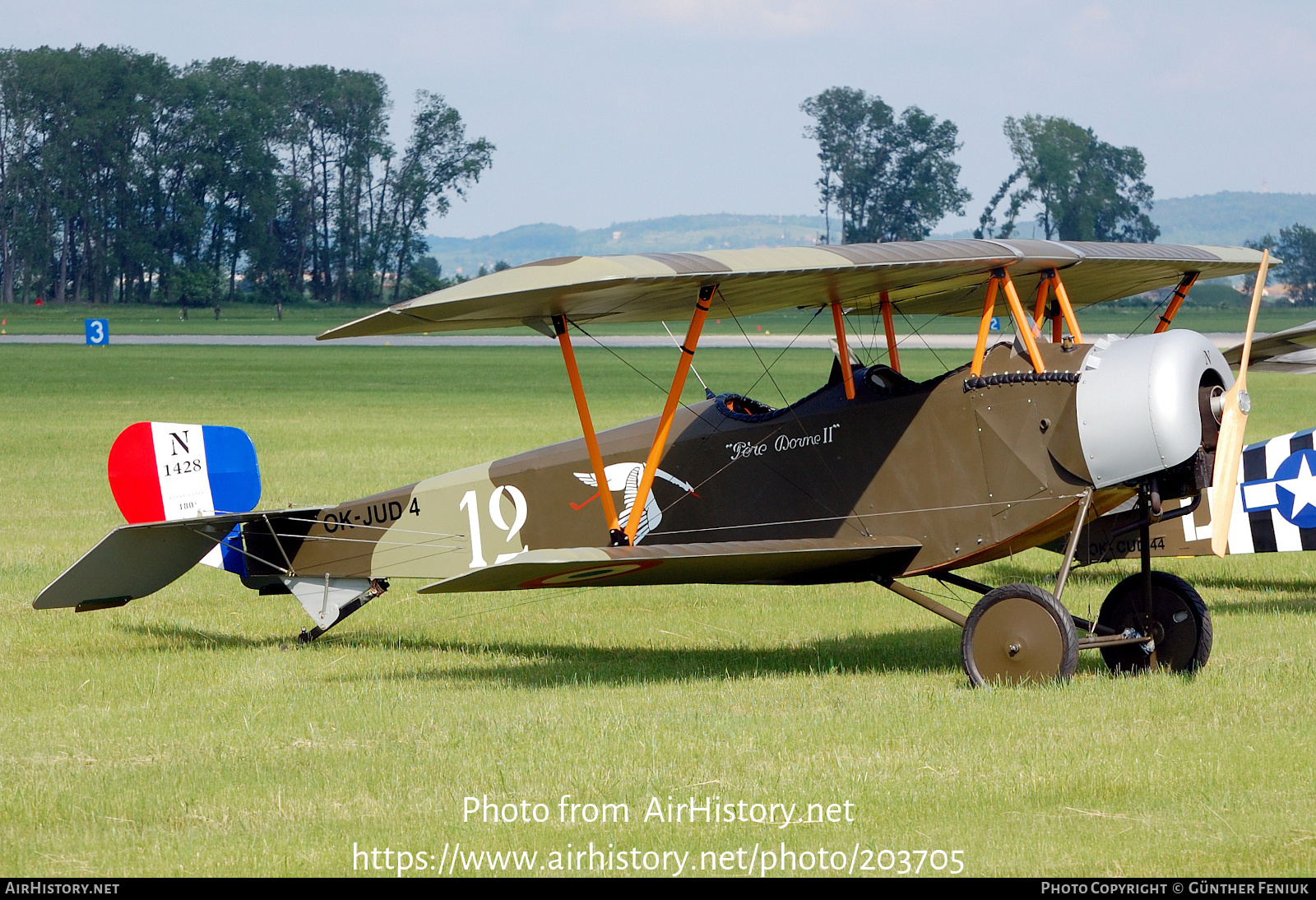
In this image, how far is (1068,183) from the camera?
14775 cm

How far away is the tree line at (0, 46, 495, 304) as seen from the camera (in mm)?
121375

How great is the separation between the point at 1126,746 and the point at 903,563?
2.48 meters

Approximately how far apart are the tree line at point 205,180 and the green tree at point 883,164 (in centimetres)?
3687

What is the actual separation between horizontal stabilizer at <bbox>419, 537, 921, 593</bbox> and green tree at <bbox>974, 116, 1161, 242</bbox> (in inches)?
5520

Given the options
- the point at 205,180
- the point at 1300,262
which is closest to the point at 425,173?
the point at 205,180

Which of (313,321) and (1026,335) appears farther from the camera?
(313,321)

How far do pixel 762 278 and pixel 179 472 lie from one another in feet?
15.5

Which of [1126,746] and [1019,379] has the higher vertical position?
[1019,379]

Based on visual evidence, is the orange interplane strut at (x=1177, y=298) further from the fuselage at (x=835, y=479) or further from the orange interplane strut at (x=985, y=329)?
the fuselage at (x=835, y=479)

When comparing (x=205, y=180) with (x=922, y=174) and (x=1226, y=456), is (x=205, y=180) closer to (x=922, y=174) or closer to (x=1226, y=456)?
(x=922, y=174)

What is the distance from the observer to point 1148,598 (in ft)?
29.9

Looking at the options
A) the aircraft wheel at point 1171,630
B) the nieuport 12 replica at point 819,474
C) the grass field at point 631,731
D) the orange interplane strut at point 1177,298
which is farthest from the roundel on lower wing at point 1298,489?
the aircraft wheel at point 1171,630

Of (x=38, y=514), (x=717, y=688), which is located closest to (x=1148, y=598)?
(x=717, y=688)
